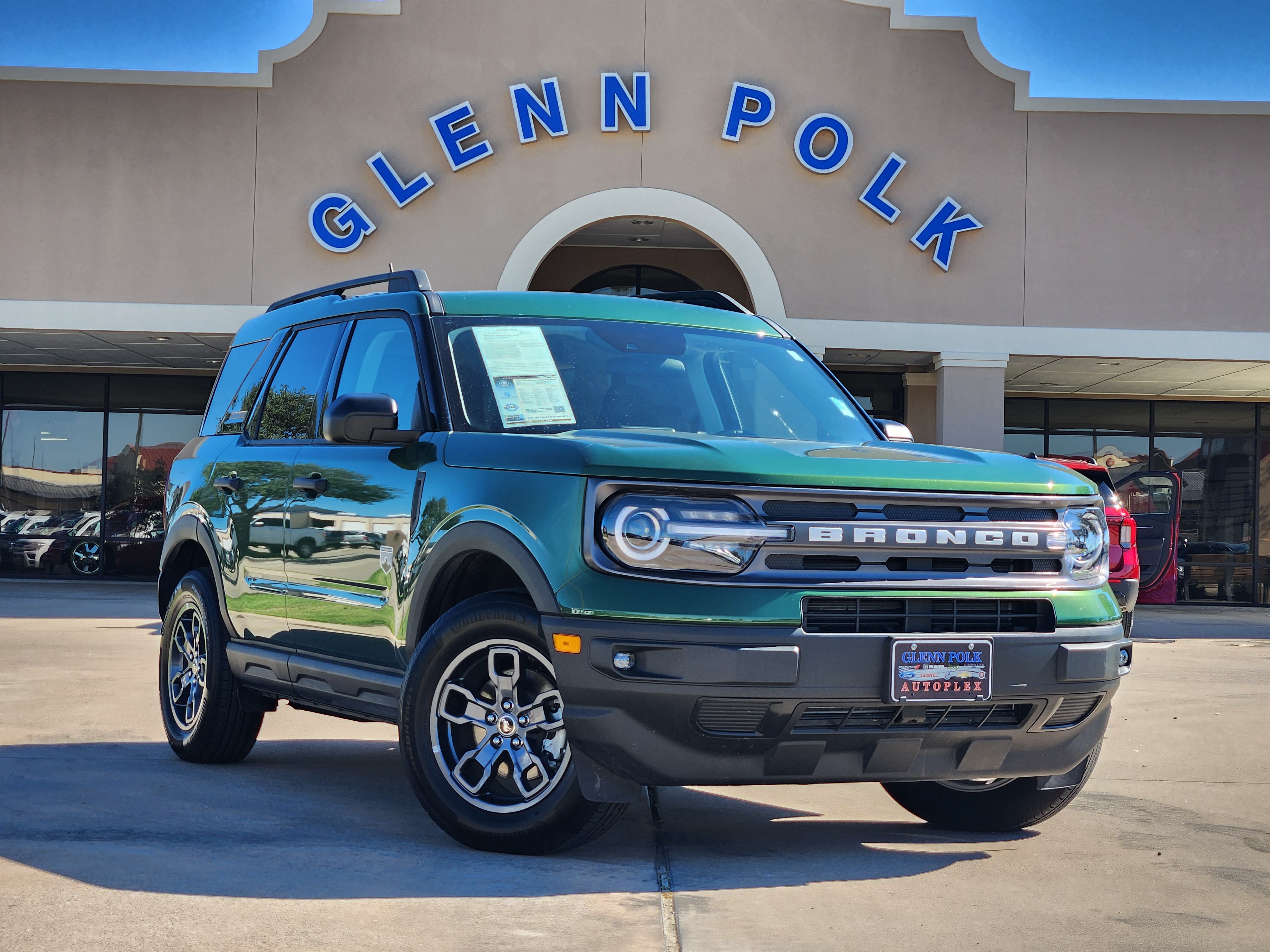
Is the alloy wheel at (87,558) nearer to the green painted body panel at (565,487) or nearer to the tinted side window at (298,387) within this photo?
the tinted side window at (298,387)

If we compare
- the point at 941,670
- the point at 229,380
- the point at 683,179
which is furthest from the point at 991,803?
the point at 683,179

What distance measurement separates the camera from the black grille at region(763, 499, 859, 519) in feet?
14.1

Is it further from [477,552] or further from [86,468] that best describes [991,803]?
[86,468]

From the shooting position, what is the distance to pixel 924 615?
436 cm

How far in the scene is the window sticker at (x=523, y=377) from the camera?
516cm

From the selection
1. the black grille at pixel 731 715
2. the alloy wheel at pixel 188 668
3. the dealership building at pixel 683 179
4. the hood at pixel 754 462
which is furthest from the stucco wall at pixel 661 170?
the black grille at pixel 731 715

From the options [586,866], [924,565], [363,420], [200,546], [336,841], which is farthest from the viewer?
[200,546]

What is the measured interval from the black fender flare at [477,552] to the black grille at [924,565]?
103 cm

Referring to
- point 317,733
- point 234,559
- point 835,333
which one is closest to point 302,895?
point 234,559

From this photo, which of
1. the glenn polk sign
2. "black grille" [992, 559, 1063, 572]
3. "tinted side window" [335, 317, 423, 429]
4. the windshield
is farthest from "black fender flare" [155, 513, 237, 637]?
the glenn polk sign

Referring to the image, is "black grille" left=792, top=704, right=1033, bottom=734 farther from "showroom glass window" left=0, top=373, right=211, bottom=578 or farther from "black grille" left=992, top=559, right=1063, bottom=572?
"showroom glass window" left=0, top=373, right=211, bottom=578

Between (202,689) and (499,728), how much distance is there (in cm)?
259

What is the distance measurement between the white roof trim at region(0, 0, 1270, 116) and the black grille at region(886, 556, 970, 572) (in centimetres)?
1505

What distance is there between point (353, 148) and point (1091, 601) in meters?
14.8
